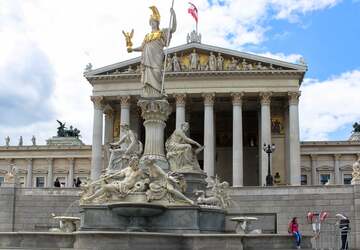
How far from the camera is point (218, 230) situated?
20.5 metres

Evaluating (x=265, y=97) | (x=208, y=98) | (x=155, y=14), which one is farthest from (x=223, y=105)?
(x=155, y=14)

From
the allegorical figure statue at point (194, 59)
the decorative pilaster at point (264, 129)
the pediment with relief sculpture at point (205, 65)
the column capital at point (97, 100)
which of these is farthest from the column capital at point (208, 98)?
the column capital at point (97, 100)

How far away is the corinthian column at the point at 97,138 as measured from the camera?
2559 inches

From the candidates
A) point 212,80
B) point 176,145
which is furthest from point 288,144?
point 176,145

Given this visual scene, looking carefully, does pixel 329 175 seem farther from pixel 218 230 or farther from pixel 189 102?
pixel 218 230

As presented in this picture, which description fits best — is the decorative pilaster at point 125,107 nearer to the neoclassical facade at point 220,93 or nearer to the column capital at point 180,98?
the neoclassical facade at point 220,93

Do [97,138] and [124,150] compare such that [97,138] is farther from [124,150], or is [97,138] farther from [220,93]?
[124,150]

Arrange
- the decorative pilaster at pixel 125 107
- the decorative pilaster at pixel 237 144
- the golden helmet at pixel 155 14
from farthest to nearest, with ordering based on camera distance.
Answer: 1. the decorative pilaster at pixel 125 107
2. the decorative pilaster at pixel 237 144
3. the golden helmet at pixel 155 14

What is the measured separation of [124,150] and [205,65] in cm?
4544

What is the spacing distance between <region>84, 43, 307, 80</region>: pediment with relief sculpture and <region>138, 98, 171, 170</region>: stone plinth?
43494mm

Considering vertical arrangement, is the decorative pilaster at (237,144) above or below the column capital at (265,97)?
below

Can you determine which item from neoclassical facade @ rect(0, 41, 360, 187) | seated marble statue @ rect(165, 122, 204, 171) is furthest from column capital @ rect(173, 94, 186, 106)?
seated marble statue @ rect(165, 122, 204, 171)

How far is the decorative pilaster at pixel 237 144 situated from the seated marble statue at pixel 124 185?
42719 mm

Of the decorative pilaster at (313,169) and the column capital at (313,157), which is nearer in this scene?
the decorative pilaster at (313,169)
